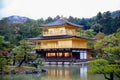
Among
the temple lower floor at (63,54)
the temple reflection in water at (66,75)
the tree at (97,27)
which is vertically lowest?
the temple reflection in water at (66,75)

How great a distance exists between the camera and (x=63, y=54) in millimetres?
20562

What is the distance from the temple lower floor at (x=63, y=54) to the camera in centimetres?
1979

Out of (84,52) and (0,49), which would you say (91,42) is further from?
(0,49)

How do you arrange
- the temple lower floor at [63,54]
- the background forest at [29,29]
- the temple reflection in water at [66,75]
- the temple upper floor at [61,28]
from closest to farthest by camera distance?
the temple reflection in water at [66,75] < the temple lower floor at [63,54] < the temple upper floor at [61,28] < the background forest at [29,29]

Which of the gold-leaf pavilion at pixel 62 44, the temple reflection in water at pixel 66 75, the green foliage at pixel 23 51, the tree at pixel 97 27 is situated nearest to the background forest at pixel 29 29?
the tree at pixel 97 27

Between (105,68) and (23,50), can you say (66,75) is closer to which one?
(23,50)

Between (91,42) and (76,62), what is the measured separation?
5396mm

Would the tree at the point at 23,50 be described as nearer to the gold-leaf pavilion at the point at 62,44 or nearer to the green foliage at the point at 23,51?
the green foliage at the point at 23,51

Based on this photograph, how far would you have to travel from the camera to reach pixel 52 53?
69.3ft

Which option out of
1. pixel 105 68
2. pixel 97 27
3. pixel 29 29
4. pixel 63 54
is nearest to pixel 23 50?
pixel 105 68

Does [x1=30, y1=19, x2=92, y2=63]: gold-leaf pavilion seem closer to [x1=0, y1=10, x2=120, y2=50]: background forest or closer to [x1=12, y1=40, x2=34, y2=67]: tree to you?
[x1=0, y1=10, x2=120, y2=50]: background forest

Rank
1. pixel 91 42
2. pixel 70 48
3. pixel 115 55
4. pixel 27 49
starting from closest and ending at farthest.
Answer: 1. pixel 115 55
2. pixel 27 49
3. pixel 70 48
4. pixel 91 42

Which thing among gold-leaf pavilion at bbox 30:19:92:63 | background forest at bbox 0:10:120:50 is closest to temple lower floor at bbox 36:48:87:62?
gold-leaf pavilion at bbox 30:19:92:63

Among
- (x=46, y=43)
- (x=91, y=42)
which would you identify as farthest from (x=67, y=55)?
(x=91, y=42)
